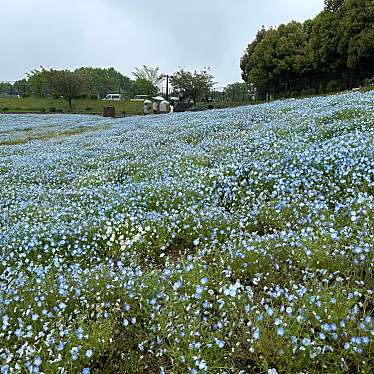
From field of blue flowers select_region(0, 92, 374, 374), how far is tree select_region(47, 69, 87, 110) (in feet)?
A: 171

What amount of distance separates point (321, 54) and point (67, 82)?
112 ft

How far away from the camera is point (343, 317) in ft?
8.58

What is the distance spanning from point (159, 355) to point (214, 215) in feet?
7.31

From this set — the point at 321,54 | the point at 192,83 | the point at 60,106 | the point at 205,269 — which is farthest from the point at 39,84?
the point at 205,269

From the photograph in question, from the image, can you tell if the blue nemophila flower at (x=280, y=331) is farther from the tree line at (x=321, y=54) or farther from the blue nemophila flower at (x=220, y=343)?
the tree line at (x=321, y=54)

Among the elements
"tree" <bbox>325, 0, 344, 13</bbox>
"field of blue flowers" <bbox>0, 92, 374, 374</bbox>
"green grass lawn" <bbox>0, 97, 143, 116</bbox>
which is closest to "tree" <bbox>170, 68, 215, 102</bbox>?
"green grass lawn" <bbox>0, 97, 143, 116</bbox>

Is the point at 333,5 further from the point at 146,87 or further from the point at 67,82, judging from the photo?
the point at 146,87

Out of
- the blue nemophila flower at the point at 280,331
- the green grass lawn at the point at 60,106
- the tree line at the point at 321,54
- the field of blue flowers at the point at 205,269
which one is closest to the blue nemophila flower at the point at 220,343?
the field of blue flowers at the point at 205,269

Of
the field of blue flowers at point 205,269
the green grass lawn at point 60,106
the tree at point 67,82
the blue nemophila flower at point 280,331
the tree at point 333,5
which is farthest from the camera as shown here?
the tree at point 67,82

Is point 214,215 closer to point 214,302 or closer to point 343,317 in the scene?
point 214,302

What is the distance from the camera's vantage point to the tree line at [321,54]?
34312 mm

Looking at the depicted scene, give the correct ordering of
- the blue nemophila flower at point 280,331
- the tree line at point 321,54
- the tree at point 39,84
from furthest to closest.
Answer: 1. the tree at point 39,84
2. the tree line at point 321,54
3. the blue nemophila flower at point 280,331

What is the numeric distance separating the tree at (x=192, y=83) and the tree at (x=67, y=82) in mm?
13897

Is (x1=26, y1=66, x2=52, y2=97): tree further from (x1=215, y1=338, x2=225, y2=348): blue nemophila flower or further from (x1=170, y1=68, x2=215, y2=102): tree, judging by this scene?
(x1=215, y1=338, x2=225, y2=348): blue nemophila flower
